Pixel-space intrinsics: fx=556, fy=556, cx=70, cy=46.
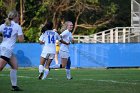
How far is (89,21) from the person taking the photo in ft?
192

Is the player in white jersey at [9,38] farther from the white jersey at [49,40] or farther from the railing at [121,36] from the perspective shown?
the railing at [121,36]

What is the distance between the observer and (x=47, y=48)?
18438 millimetres

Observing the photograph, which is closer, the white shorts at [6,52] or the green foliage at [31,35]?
the white shorts at [6,52]

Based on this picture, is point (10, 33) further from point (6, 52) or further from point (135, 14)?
point (135, 14)

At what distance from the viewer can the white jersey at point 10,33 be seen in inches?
533

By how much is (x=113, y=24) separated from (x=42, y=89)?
151ft

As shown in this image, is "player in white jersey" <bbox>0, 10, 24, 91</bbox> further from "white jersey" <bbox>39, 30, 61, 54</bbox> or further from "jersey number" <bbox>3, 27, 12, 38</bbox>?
"white jersey" <bbox>39, 30, 61, 54</bbox>

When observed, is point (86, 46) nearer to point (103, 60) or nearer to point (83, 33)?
point (103, 60)

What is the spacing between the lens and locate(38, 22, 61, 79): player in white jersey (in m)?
18.3

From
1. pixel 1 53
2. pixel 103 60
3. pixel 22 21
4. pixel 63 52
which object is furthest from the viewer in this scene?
pixel 22 21

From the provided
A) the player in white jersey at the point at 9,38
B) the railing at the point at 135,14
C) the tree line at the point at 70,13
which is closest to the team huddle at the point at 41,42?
the player in white jersey at the point at 9,38

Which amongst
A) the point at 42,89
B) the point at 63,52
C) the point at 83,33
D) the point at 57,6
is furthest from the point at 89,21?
the point at 42,89

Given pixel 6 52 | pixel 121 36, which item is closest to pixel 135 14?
pixel 121 36

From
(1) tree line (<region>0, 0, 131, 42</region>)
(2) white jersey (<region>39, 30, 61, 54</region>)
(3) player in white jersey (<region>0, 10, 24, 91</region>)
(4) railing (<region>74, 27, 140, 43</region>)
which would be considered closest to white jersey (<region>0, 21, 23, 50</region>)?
(3) player in white jersey (<region>0, 10, 24, 91</region>)
